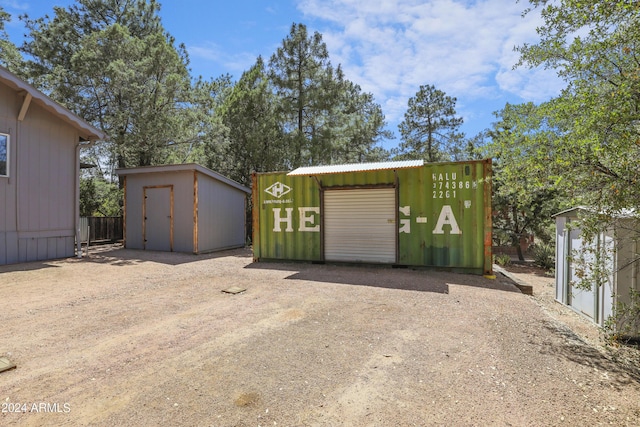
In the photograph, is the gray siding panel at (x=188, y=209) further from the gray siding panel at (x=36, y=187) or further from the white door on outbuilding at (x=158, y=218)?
the gray siding panel at (x=36, y=187)

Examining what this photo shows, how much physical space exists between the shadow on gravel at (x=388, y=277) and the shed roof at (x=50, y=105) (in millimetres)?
6204

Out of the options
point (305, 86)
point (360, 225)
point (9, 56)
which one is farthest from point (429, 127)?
point (9, 56)

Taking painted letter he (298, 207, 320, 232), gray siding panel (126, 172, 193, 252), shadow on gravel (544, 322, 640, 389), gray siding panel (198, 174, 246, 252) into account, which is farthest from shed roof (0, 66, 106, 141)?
shadow on gravel (544, 322, 640, 389)

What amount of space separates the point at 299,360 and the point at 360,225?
526 cm

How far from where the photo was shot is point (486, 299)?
5195 millimetres

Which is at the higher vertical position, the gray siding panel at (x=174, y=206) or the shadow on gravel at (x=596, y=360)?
the gray siding panel at (x=174, y=206)

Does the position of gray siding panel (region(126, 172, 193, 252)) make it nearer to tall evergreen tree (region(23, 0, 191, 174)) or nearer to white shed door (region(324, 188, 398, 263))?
tall evergreen tree (region(23, 0, 191, 174))

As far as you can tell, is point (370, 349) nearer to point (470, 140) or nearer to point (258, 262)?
point (258, 262)

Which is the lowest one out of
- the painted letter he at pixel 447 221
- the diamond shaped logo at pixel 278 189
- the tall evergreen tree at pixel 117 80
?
the painted letter he at pixel 447 221

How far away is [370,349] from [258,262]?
5.96 meters

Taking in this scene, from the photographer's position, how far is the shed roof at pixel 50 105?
7.47 m

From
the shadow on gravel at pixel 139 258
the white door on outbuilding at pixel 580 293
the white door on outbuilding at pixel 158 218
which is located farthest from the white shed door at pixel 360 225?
the white door on outbuilding at pixel 158 218

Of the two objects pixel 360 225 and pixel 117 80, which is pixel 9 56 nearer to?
pixel 117 80

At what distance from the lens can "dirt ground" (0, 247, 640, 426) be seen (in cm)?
220
